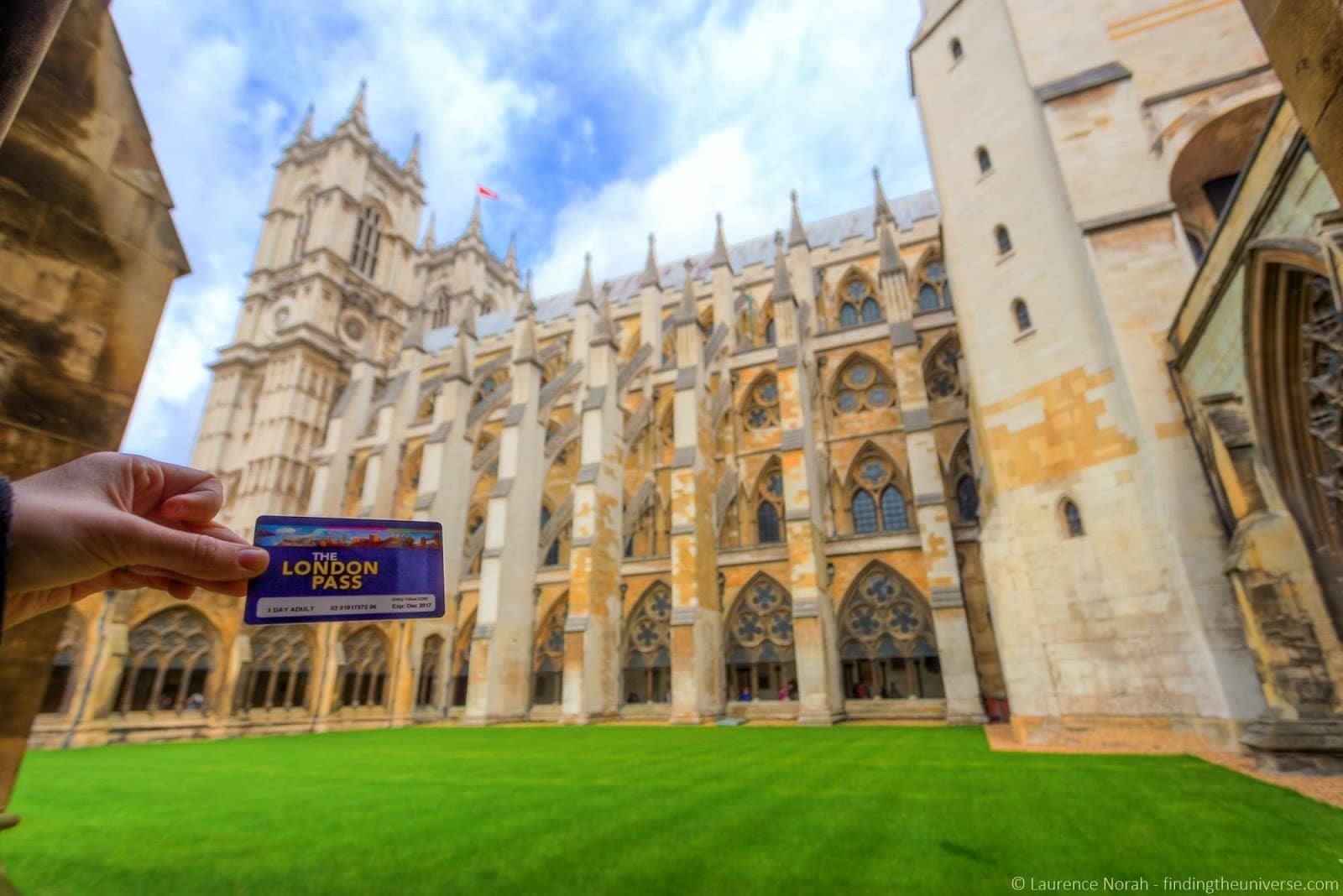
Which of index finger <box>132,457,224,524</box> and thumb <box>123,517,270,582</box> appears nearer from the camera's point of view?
thumb <box>123,517,270,582</box>

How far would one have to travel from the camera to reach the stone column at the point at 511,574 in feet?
60.5

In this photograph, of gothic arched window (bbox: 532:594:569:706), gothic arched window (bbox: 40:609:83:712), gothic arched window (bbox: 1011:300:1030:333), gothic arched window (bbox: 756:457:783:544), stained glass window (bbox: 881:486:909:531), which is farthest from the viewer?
gothic arched window (bbox: 756:457:783:544)

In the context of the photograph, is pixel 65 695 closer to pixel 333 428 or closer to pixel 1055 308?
pixel 333 428

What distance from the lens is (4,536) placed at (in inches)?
35.5

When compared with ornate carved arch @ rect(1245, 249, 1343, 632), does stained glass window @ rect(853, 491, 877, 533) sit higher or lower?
higher

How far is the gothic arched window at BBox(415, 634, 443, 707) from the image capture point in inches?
842

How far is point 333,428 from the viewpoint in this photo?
28.7 metres

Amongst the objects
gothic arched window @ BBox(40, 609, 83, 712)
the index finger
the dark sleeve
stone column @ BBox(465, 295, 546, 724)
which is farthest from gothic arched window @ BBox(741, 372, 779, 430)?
the dark sleeve

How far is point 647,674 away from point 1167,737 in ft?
43.3

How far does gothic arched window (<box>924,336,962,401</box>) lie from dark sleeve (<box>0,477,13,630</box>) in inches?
808

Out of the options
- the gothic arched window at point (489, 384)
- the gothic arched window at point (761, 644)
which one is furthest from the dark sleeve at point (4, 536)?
the gothic arched window at point (489, 384)

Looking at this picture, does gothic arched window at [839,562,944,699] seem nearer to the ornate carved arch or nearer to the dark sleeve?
the ornate carved arch

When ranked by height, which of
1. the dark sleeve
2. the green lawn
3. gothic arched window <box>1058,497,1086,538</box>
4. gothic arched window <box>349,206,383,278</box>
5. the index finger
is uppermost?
gothic arched window <box>349,206,383,278</box>

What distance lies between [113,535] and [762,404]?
2168cm
